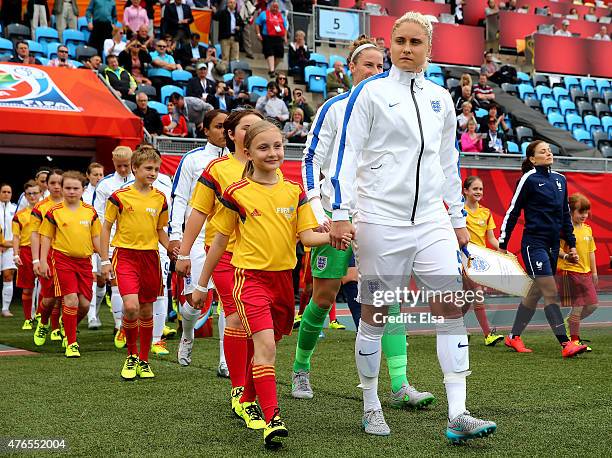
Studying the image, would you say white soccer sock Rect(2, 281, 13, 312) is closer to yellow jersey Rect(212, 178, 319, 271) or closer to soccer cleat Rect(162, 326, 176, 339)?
soccer cleat Rect(162, 326, 176, 339)

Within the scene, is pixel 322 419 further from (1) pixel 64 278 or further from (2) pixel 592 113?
(2) pixel 592 113

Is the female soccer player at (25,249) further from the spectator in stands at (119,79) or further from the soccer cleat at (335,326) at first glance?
the soccer cleat at (335,326)

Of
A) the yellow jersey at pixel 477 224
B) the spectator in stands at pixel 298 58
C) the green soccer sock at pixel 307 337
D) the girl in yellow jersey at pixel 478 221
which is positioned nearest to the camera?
the green soccer sock at pixel 307 337

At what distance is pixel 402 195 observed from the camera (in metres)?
4.58

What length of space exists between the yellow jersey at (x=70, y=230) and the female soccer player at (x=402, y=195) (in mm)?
4848

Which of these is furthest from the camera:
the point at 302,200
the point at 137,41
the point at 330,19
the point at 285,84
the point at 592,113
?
the point at 592,113

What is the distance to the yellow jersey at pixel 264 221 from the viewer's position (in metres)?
4.87

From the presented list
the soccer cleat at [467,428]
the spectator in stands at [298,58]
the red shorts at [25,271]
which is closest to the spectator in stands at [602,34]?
the spectator in stands at [298,58]

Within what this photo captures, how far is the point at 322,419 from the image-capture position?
17.3 feet

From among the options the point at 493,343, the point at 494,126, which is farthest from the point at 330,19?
the point at 493,343

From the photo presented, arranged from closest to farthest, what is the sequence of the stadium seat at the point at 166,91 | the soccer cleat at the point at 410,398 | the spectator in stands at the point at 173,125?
the soccer cleat at the point at 410,398 → the spectator in stands at the point at 173,125 → the stadium seat at the point at 166,91

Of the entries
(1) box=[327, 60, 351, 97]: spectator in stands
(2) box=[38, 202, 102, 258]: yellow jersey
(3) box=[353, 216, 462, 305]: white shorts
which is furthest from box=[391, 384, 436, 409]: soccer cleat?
(1) box=[327, 60, 351, 97]: spectator in stands

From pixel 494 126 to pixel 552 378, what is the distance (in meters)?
12.2

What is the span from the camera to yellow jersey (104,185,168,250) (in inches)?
291
